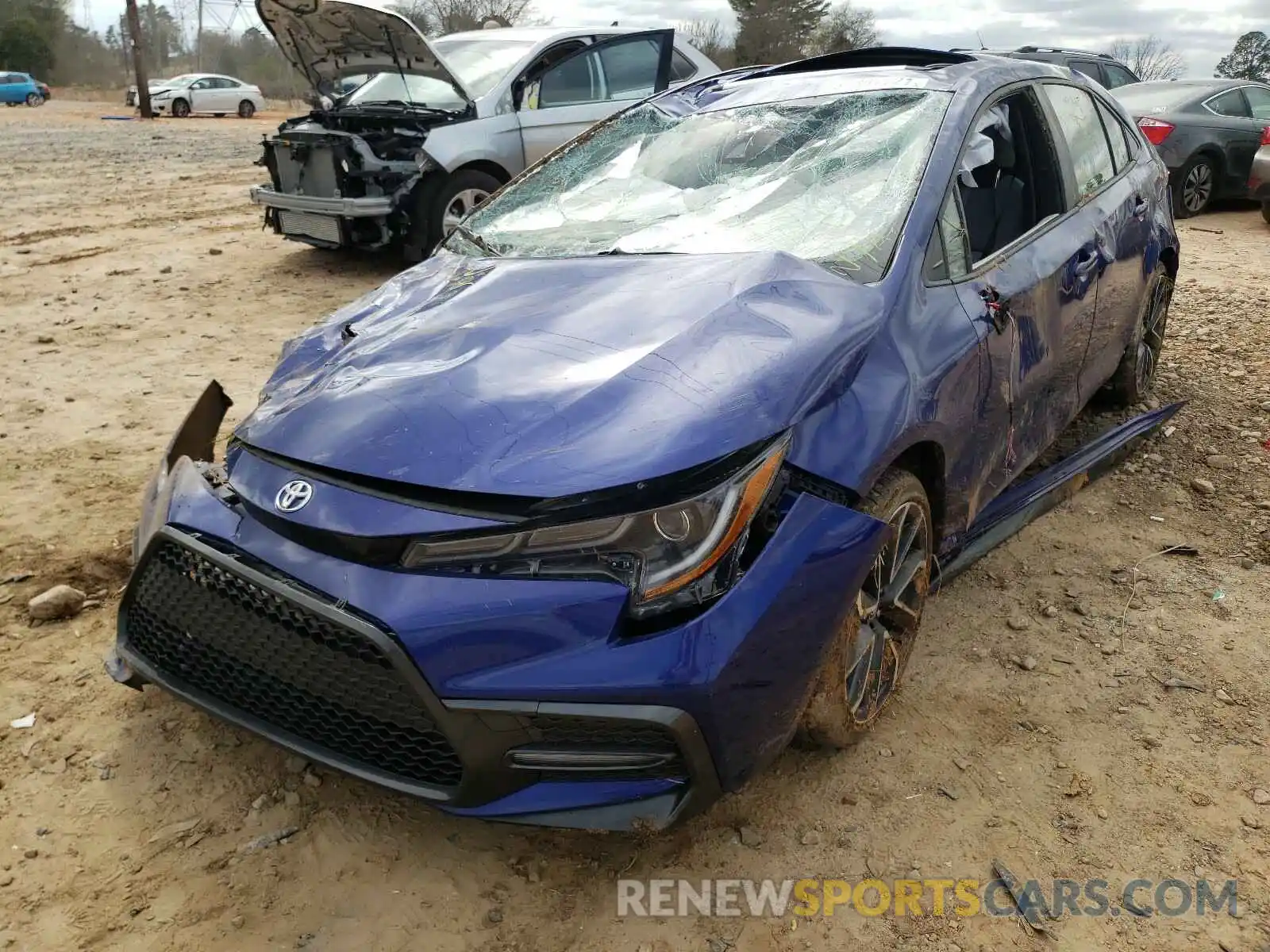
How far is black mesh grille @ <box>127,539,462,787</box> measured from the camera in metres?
1.91

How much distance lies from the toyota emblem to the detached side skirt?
1.81 meters

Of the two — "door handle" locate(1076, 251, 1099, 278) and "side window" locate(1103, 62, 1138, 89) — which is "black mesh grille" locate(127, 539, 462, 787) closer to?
"door handle" locate(1076, 251, 1099, 278)

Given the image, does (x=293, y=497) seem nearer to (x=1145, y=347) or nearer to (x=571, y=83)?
(x=1145, y=347)

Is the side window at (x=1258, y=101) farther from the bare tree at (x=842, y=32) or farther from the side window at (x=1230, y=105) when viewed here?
the bare tree at (x=842, y=32)

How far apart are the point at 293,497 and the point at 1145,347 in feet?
13.3

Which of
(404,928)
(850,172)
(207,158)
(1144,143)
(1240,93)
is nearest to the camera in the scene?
(404,928)

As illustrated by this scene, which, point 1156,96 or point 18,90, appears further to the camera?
point 18,90

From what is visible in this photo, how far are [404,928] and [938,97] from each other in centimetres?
272

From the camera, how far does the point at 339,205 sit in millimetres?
7320

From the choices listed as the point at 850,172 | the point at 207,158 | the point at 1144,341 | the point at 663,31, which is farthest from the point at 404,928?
the point at 207,158

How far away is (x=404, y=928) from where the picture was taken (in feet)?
6.68

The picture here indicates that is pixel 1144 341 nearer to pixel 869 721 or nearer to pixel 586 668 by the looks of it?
pixel 869 721

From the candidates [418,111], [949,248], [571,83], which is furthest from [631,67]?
[949,248]

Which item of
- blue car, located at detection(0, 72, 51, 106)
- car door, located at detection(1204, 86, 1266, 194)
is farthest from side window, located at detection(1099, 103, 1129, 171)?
blue car, located at detection(0, 72, 51, 106)
